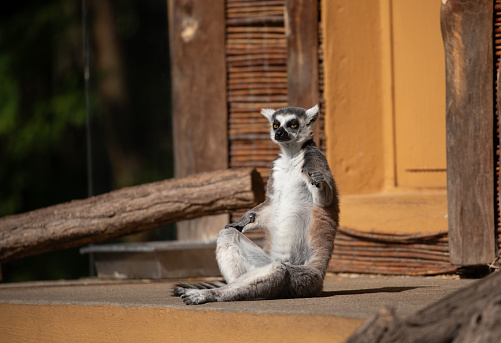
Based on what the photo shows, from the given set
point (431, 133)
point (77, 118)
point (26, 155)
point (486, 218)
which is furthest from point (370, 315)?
point (26, 155)

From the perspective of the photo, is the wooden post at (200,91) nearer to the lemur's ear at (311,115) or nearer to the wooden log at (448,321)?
the lemur's ear at (311,115)

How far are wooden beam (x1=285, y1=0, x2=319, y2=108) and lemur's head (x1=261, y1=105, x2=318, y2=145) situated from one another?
1.45 meters

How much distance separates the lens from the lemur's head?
144 inches

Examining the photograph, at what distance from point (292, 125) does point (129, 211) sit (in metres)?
1.54

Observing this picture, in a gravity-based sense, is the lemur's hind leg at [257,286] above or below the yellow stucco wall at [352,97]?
below

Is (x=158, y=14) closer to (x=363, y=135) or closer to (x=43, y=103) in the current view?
(x=363, y=135)

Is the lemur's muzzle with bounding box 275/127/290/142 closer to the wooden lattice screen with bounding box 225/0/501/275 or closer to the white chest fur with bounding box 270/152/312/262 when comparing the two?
the white chest fur with bounding box 270/152/312/262

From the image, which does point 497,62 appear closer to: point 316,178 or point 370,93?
point 370,93

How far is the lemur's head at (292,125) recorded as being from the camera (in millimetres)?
3662

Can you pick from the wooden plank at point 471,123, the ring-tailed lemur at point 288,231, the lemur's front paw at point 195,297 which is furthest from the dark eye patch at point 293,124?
the wooden plank at point 471,123

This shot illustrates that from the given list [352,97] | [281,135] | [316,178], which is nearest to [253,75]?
[352,97]

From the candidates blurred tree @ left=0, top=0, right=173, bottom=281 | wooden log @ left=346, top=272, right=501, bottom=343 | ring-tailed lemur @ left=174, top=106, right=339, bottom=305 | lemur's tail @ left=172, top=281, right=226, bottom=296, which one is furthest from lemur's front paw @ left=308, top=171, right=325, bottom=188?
blurred tree @ left=0, top=0, right=173, bottom=281

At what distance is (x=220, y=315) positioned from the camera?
9.53 ft

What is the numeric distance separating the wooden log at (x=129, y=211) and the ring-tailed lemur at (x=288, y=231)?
82cm
